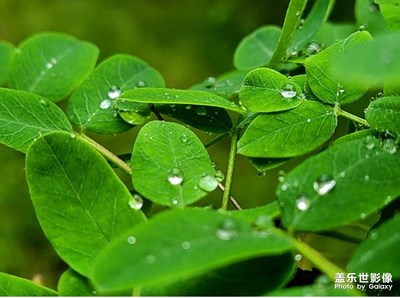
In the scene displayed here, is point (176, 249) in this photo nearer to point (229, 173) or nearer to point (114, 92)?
point (229, 173)

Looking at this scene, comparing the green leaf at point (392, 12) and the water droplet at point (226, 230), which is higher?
the green leaf at point (392, 12)

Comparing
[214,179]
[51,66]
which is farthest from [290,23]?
[51,66]

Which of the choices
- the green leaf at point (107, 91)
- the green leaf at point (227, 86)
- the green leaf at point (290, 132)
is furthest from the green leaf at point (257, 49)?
the green leaf at point (290, 132)

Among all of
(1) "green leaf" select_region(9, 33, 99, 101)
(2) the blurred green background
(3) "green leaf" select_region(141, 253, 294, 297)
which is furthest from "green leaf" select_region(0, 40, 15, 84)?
(2) the blurred green background

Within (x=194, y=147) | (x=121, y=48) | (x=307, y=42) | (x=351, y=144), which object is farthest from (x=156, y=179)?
(x=121, y=48)

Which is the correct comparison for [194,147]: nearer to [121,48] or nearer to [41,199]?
[41,199]

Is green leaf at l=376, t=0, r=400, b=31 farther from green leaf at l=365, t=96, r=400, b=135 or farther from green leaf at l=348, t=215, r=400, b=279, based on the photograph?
green leaf at l=348, t=215, r=400, b=279

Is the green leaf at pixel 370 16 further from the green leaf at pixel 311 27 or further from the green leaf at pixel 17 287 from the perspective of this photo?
the green leaf at pixel 17 287
